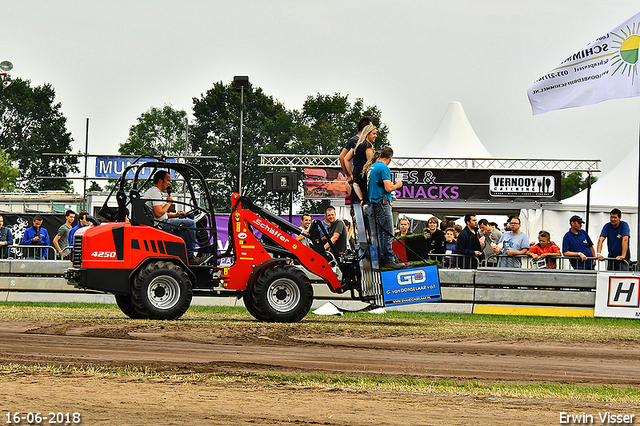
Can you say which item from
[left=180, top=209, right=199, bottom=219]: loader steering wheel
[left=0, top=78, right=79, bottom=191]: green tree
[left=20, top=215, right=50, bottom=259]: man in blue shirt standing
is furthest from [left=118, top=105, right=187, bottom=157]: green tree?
[left=180, top=209, right=199, bottom=219]: loader steering wheel

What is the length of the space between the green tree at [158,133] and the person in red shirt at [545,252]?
251 ft

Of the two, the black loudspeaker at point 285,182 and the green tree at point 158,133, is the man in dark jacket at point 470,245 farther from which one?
the green tree at point 158,133

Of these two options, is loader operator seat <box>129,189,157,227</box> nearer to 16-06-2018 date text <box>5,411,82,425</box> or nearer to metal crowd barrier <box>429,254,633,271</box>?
metal crowd barrier <box>429,254,633,271</box>

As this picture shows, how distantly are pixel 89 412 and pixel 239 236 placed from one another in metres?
5.96

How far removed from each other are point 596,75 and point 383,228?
25.5 ft

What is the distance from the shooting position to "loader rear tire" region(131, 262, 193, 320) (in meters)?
9.81

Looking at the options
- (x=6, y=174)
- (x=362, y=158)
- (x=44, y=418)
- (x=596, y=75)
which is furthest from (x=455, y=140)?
(x=6, y=174)

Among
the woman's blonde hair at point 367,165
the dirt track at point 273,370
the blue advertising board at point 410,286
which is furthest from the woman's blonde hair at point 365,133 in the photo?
the dirt track at point 273,370

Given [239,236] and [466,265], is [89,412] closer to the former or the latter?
[239,236]

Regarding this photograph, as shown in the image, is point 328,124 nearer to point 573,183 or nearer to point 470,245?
point 573,183

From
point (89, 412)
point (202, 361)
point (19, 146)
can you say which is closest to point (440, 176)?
point (202, 361)

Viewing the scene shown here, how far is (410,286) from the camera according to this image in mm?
10211

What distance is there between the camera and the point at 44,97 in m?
98.2

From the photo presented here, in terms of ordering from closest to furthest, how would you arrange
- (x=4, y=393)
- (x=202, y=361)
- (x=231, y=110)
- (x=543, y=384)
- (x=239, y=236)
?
(x=4, y=393) < (x=543, y=384) < (x=202, y=361) < (x=239, y=236) < (x=231, y=110)
